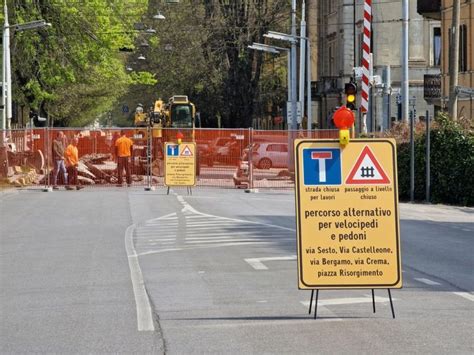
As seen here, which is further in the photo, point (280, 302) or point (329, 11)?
point (329, 11)

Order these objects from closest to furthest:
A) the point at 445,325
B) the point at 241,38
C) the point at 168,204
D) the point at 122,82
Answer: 1. the point at 445,325
2. the point at 168,204
3. the point at 241,38
4. the point at 122,82

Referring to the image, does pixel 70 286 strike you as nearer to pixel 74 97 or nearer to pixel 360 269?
pixel 360 269

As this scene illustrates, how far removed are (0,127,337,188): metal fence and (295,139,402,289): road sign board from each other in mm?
27137

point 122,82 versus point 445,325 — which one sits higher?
point 122,82

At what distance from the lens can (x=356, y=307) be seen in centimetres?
1043

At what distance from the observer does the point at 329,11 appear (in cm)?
6850

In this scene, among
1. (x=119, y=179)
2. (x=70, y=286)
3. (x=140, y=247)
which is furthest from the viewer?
(x=119, y=179)

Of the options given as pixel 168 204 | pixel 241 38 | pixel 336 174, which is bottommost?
pixel 168 204

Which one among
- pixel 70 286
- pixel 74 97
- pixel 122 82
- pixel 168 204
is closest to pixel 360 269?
pixel 70 286

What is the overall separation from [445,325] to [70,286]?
4.77 metres

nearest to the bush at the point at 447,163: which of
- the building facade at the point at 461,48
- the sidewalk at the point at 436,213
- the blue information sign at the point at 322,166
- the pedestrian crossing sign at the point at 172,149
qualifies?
the sidewalk at the point at 436,213

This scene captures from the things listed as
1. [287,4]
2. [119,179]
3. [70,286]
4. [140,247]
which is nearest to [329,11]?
[287,4]

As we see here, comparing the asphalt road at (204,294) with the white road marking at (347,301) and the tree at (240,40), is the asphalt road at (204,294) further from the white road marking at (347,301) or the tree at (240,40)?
the tree at (240,40)

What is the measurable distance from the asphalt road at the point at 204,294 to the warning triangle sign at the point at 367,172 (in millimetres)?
1248
